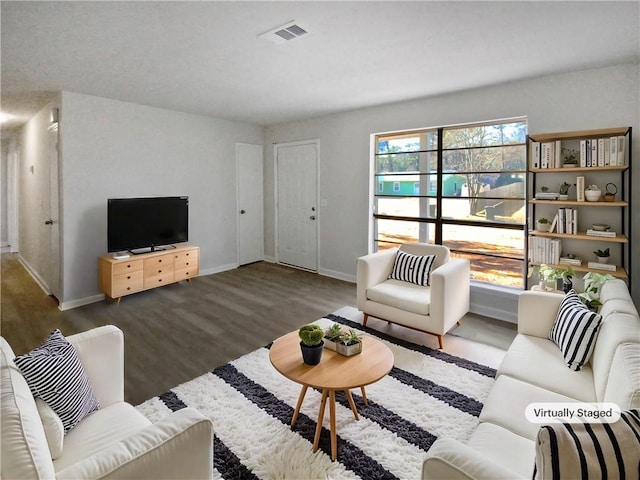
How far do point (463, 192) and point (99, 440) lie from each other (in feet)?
13.4

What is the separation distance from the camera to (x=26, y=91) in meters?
3.99

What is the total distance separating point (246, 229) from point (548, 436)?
5.66 meters

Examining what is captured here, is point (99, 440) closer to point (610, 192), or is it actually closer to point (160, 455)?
point (160, 455)

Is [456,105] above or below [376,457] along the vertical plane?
above

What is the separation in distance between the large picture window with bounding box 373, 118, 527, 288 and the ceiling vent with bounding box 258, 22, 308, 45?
2445mm

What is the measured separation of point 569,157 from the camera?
10.8ft

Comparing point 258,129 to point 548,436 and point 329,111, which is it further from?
point 548,436

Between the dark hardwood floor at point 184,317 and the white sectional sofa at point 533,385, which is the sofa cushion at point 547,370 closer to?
the white sectional sofa at point 533,385

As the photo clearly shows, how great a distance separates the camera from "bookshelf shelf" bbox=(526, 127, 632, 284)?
10.1ft

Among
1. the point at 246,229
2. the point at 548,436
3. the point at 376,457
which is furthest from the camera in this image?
the point at 246,229

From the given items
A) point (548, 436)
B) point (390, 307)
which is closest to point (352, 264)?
point (390, 307)

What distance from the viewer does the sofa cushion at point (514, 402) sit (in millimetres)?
1513

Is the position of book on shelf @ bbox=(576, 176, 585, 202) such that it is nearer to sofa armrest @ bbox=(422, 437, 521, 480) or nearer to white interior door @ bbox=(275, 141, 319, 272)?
sofa armrest @ bbox=(422, 437, 521, 480)

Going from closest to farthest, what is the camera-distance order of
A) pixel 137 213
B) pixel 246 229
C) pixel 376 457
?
pixel 376 457 → pixel 137 213 → pixel 246 229
